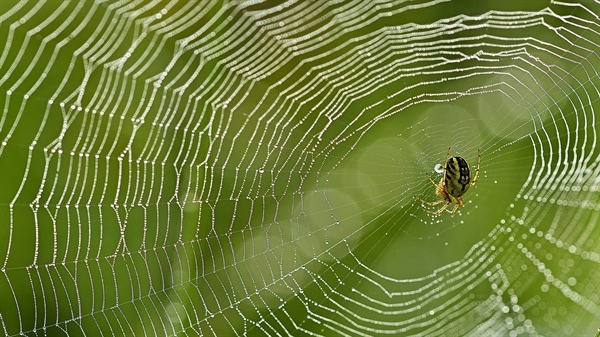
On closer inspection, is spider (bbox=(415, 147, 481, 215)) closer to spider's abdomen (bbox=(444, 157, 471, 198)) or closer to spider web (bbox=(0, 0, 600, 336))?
spider's abdomen (bbox=(444, 157, 471, 198))

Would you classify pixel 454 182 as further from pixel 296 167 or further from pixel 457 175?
pixel 296 167

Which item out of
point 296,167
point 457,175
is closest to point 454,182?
point 457,175

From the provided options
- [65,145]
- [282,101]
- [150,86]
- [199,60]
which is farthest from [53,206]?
[282,101]

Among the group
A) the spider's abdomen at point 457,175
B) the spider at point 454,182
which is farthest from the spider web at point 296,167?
the spider's abdomen at point 457,175

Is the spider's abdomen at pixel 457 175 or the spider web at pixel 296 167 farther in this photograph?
the spider's abdomen at pixel 457 175

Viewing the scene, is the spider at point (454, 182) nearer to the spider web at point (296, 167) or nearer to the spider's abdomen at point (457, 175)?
the spider's abdomen at point (457, 175)

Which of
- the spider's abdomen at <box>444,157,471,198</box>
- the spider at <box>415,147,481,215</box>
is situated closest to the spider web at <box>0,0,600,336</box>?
the spider at <box>415,147,481,215</box>
